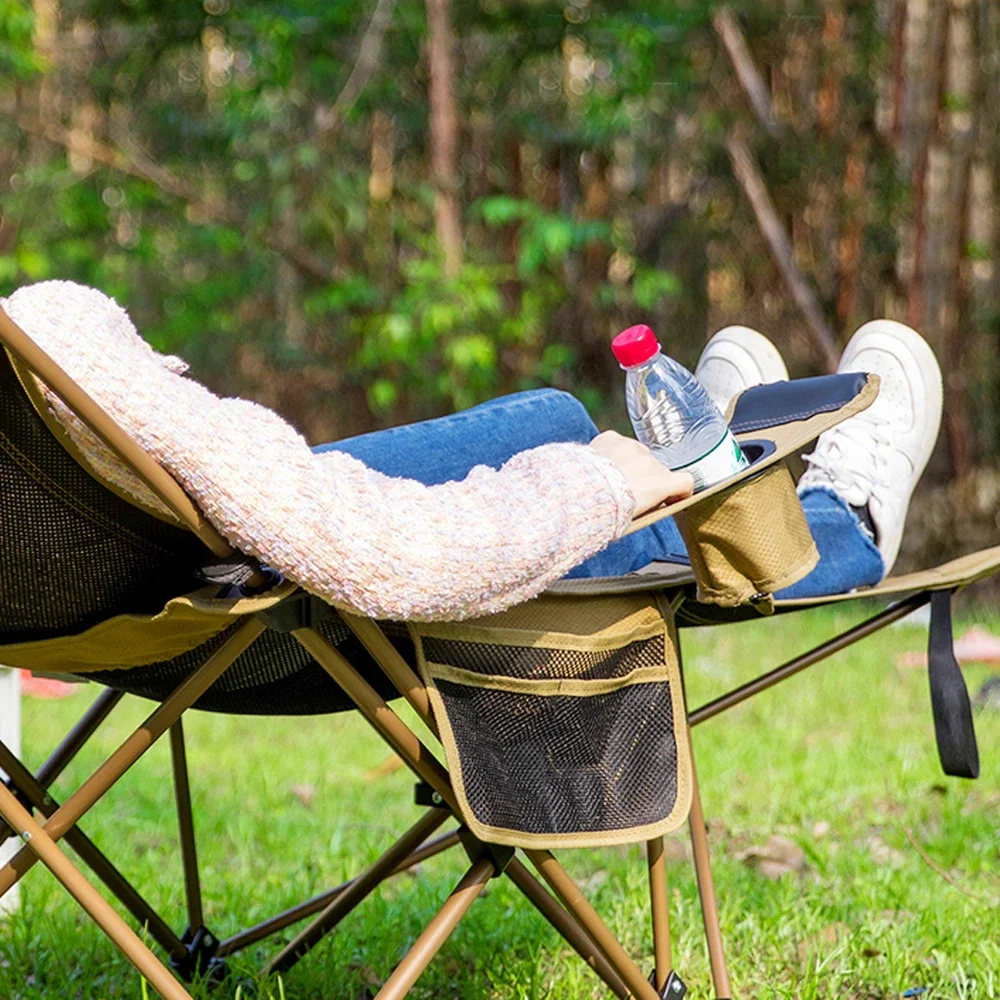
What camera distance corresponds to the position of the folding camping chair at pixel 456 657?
50.8 inches

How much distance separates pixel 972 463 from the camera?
6.16 m

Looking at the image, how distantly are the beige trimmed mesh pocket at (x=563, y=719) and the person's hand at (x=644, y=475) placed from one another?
0.16 metres

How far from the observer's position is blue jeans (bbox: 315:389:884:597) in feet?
5.71

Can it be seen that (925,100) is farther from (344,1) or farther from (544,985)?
(544,985)

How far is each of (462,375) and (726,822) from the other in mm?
4065

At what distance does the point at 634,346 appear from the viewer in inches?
61.8

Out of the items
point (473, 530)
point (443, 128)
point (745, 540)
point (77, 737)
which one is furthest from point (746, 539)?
point (443, 128)

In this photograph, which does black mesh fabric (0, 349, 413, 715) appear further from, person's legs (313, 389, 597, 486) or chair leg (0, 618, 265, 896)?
person's legs (313, 389, 597, 486)

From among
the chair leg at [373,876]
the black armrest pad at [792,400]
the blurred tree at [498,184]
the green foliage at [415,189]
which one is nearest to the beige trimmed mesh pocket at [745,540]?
the black armrest pad at [792,400]

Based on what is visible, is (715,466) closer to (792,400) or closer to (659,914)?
(792,400)

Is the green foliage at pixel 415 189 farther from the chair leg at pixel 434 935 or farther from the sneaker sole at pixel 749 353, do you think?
the chair leg at pixel 434 935

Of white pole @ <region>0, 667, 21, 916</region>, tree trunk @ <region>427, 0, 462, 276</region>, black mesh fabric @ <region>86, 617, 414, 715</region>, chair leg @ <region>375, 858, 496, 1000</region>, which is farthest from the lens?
tree trunk @ <region>427, 0, 462, 276</region>

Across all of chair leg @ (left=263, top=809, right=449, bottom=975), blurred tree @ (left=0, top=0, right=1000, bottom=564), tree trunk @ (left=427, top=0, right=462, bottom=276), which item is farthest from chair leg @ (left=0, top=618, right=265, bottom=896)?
tree trunk @ (left=427, top=0, right=462, bottom=276)

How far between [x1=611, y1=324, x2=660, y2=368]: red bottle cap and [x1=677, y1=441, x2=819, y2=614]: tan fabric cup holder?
171mm
